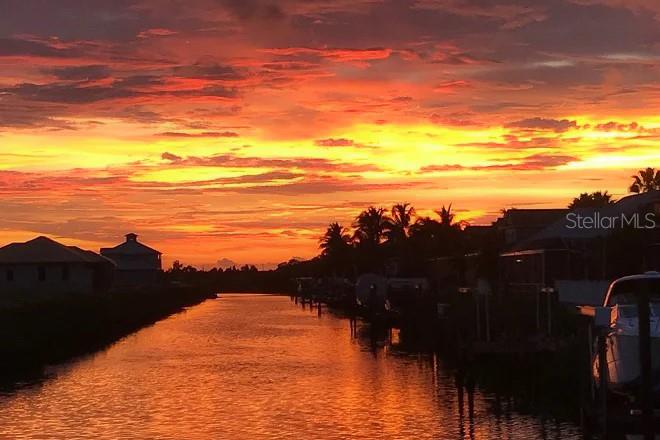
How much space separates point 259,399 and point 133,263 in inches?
5113

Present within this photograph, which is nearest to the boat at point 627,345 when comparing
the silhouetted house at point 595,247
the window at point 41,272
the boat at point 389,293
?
the silhouetted house at point 595,247

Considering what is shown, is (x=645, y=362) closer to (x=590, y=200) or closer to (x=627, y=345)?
(x=627, y=345)

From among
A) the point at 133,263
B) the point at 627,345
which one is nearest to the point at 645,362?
the point at 627,345

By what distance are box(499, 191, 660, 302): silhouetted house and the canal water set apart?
1393 centimetres

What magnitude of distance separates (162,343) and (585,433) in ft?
156

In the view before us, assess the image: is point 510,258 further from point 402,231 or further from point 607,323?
point 607,323

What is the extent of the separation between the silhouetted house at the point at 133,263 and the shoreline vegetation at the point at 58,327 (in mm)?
61861

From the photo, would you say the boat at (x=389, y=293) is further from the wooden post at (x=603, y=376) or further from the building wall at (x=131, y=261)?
the wooden post at (x=603, y=376)

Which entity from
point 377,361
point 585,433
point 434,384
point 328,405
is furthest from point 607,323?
point 377,361

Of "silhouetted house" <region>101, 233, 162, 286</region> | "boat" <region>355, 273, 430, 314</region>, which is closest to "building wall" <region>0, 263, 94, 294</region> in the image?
"boat" <region>355, 273, 430, 314</region>

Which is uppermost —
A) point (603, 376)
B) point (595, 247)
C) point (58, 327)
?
point (595, 247)

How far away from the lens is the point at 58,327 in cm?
6612

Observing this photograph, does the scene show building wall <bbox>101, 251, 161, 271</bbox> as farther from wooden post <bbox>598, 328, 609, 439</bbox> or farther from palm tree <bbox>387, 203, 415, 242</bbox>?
wooden post <bbox>598, 328, 609, 439</bbox>

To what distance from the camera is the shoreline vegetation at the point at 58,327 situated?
53156 mm
